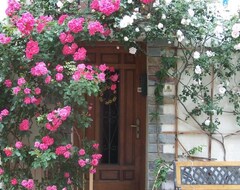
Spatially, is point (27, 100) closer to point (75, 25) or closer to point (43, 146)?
point (43, 146)

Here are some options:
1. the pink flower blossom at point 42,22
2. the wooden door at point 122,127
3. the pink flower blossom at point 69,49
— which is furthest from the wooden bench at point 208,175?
the pink flower blossom at point 42,22

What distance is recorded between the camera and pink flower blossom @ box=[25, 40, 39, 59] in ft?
13.9

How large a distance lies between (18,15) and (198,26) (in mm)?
1940

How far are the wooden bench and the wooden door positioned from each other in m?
0.88

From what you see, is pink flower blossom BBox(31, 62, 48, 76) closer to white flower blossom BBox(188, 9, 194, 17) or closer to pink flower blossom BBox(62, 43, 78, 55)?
pink flower blossom BBox(62, 43, 78, 55)

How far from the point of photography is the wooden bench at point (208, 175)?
4.58 m

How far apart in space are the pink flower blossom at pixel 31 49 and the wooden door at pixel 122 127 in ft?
3.89

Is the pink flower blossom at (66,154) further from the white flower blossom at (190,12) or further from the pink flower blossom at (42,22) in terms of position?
the white flower blossom at (190,12)

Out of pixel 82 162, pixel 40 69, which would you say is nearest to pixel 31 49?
pixel 40 69

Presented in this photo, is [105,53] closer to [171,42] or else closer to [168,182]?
[171,42]

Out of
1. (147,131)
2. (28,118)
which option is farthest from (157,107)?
(28,118)

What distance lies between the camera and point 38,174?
196 inches

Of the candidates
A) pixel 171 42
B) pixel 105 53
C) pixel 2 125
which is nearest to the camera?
pixel 2 125

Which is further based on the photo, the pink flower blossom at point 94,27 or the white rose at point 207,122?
the white rose at point 207,122
